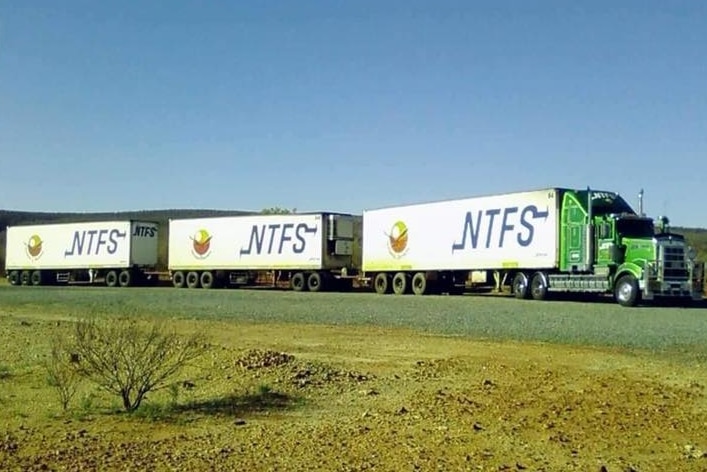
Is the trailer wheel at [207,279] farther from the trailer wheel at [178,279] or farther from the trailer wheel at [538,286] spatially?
Result: the trailer wheel at [538,286]

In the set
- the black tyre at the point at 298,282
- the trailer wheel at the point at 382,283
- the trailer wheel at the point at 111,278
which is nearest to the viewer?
the trailer wheel at the point at 382,283

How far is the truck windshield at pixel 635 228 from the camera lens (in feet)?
104

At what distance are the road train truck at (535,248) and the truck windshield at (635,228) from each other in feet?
0.12

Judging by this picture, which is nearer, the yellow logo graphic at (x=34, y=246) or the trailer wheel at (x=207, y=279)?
the trailer wheel at (x=207, y=279)

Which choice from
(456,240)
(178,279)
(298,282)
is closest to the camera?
(456,240)

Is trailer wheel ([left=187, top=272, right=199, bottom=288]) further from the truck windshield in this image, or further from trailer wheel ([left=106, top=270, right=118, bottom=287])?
the truck windshield

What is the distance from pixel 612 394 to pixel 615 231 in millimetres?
21629

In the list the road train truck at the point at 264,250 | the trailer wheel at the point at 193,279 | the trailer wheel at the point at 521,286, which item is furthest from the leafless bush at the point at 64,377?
the trailer wheel at the point at 193,279

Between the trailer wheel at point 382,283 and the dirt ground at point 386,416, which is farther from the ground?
the trailer wheel at point 382,283

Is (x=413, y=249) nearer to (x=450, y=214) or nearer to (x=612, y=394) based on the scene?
(x=450, y=214)

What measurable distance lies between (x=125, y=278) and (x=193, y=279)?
6100 millimetres

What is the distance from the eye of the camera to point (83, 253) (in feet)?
192

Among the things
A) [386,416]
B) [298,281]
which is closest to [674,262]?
[298,281]

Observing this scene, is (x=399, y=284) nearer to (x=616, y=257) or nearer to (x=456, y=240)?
(x=456, y=240)
